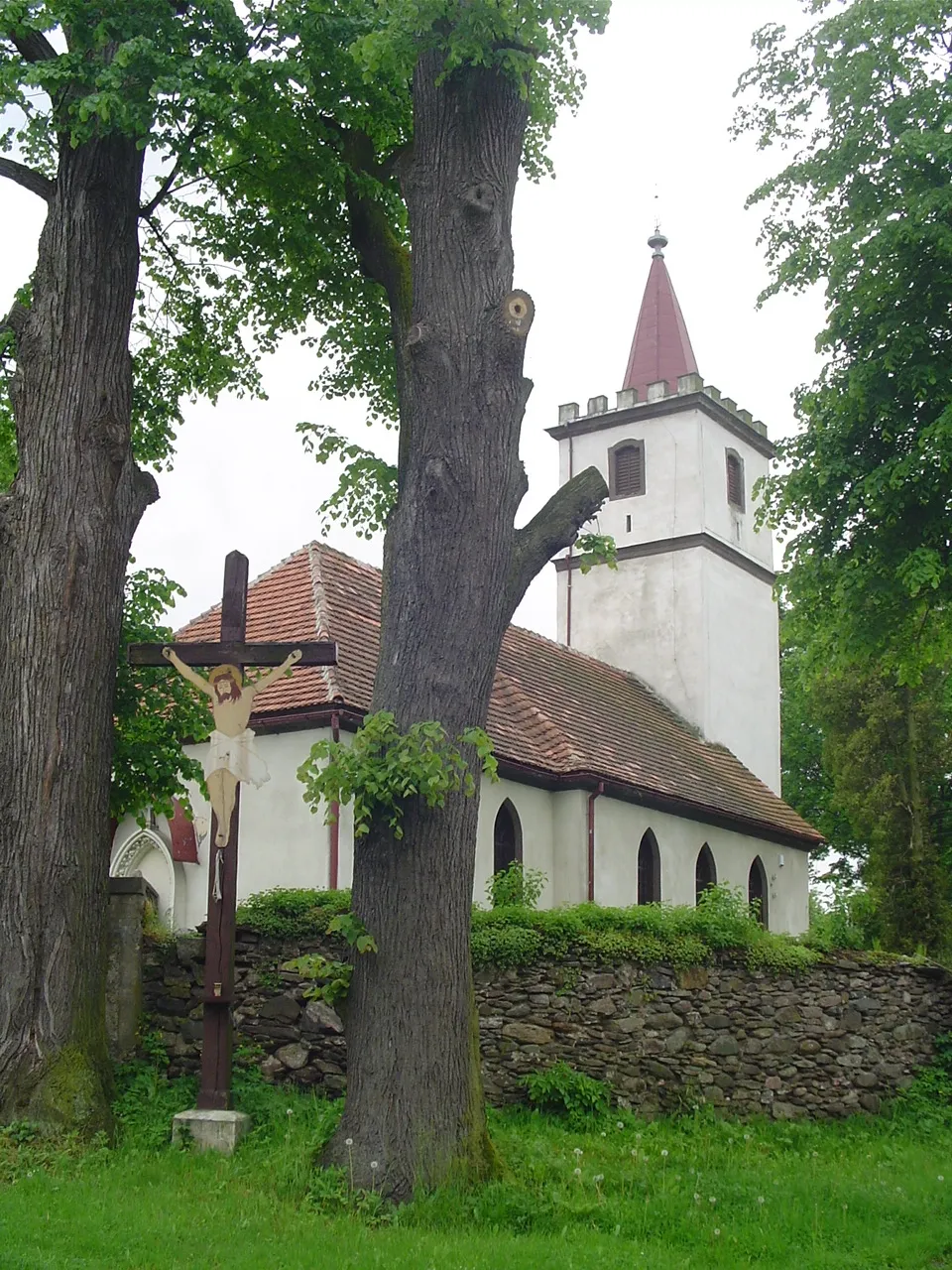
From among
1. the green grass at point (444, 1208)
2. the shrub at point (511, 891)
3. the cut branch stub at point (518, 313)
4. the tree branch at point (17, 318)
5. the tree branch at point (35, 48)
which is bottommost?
the green grass at point (444, 1208)

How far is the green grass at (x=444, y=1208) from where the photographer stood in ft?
→ 24.0

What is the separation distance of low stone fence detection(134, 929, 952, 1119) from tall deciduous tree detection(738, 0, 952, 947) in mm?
4032

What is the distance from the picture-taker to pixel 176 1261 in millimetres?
7023

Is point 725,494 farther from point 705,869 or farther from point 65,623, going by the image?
point 65,623

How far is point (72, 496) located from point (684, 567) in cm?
1988

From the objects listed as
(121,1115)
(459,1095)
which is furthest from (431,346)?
(121,1115)

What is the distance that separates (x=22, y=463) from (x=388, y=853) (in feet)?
13.6

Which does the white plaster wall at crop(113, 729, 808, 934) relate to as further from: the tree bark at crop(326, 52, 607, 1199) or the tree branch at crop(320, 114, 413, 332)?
the tree branch at crop(320, 114, 413, 332)

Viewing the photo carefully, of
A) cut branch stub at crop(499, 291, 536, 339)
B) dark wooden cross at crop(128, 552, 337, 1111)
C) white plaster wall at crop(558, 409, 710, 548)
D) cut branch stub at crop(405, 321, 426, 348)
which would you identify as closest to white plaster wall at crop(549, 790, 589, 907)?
white plaster wall at crop(558, 409, 710, 548)

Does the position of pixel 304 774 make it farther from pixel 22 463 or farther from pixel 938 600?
pixel 938 600

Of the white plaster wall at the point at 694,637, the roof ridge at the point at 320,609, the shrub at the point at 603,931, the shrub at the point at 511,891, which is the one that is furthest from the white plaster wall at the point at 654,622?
the shrub at the point at 603,931

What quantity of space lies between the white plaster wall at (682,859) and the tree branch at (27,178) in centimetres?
1147

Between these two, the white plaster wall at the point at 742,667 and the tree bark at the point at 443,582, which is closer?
the tree bark at the point at 443,582

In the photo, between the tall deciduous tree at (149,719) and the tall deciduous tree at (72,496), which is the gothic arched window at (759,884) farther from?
the tall deciduous tree at (72,496)
